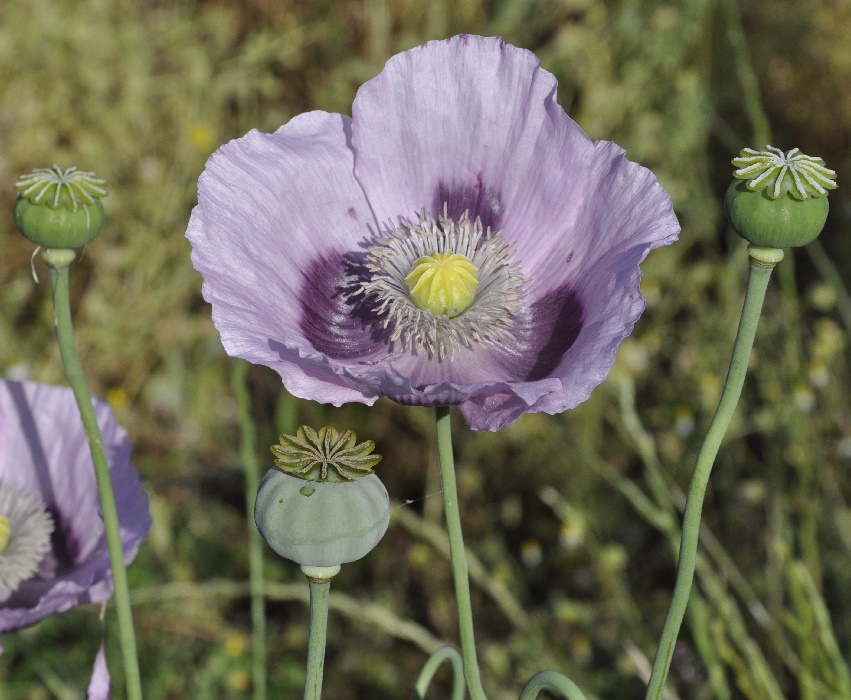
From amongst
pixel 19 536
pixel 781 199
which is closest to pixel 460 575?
pixel 781 199

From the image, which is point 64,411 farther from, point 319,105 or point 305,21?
point 305,21

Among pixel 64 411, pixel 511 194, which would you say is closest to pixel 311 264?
pixel 511 194

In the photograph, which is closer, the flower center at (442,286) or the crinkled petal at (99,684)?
the crinkled petal at (99,684)

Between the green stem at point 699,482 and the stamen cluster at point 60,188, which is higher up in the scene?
the stamen cluster at point 60,188

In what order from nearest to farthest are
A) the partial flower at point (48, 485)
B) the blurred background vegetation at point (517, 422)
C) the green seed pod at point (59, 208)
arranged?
1. the green seed pod at point (59, 208)
2. the partial flower at point (48, 485)
3. the blurred background vegetation at point (517, 422)

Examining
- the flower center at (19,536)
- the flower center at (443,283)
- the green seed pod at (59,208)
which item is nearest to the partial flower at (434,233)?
the flower center at (443,283)

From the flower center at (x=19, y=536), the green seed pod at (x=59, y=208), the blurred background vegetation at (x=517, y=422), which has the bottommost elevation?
the blurred background vegetation at (x=517, y=422)

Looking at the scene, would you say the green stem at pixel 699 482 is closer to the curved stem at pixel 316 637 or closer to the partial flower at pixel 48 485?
the curved stem at pixel 316 637

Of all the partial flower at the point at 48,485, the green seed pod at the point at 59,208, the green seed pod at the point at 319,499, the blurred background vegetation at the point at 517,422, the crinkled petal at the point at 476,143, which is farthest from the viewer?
A: the blurred background vegetation at the point at 517,422
